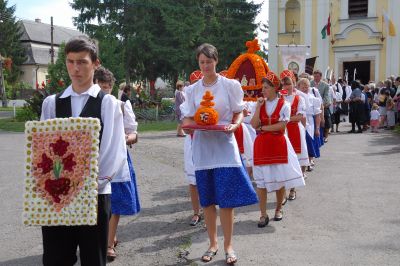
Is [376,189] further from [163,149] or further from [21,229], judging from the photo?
[163,149]

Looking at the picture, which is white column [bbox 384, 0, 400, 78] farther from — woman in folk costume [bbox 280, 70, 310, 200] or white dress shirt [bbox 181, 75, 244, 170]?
white dress shirt [bbox 181, 75, 244, 170]

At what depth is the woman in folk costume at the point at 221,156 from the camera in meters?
4.65

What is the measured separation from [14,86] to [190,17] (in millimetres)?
39337

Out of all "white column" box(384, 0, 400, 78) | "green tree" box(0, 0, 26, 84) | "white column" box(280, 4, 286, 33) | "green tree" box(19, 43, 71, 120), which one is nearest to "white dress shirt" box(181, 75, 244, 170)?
"green tree" box(19, 43, 71, 120)

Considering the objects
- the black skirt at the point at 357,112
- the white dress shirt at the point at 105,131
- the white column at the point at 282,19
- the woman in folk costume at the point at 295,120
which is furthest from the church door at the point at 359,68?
the white dress shirt at the point at 105,131

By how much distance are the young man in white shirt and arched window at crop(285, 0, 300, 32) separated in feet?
100

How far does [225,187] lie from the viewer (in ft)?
15.2

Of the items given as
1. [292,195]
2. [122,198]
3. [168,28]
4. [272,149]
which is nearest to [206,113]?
[122,198]

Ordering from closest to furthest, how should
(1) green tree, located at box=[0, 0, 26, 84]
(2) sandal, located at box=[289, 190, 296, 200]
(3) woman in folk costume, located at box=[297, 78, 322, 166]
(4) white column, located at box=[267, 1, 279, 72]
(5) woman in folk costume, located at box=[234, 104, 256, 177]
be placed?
(5) woman in folk costume, located at box=[234, 104, 256, 177] < (2) sandal, located at box=[289, 190, 296, 200] < (3) woman in folk costume, located at box=[297, 78, 322, 166] < (4) white column, located at box=[267, 1, 279, 72] < (1) green tree, located at box=[0, 0, 26, 84]

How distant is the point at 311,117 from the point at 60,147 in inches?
283

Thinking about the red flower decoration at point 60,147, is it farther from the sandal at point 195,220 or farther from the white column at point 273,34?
Answer: the white column at point 273,34

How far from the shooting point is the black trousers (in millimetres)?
3006

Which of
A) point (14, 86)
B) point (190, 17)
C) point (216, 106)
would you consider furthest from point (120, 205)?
point (14, 86)

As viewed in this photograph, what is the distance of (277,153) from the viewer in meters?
6.28
